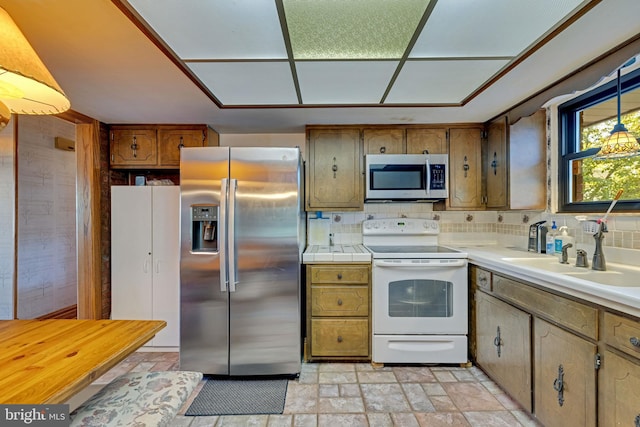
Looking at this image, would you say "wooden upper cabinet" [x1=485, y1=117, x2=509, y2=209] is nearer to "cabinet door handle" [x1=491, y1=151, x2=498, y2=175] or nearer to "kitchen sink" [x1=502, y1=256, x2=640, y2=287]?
"cabinet door handle" [x1=491, y1=151, x2=498, y2=175]

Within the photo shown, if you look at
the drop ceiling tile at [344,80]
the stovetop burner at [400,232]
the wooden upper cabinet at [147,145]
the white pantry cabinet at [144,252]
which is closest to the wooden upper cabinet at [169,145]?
the wooden upper cabinet at [147,145]

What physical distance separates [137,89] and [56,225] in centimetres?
268

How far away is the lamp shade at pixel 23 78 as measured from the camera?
962 mm

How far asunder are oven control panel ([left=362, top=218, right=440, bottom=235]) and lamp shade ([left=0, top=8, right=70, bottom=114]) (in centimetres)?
239

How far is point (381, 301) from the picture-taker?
2361mm

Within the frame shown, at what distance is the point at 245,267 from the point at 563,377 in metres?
1.93

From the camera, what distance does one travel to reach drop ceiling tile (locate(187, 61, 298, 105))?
5.58 feet

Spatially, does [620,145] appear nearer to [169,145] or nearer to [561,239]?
[561,239]

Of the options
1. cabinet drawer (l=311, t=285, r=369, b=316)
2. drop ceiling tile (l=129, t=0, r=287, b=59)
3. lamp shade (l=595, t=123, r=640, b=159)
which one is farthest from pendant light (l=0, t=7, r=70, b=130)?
lamp shade (l=595, t=123, r=640, b=159)

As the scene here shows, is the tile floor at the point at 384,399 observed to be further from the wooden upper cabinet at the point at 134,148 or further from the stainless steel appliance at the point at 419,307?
the wooden upper cabinet at the point at 134,148

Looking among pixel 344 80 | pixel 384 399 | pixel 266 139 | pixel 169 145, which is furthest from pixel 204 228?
pixel 384 399

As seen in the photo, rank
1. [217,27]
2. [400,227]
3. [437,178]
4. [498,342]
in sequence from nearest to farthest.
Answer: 1. [217,27]
2. [498,342]
3. [437,178]
4. [400,227]

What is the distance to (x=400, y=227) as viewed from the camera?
2914 millimetres

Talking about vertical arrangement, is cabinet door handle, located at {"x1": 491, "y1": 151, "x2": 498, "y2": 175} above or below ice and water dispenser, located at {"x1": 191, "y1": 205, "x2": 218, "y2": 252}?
above
